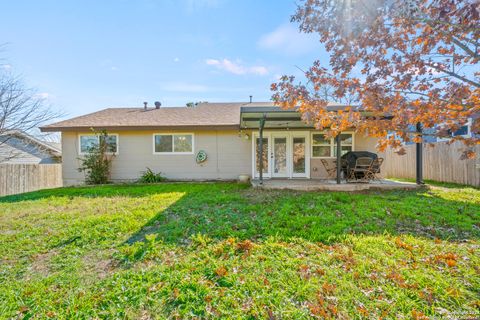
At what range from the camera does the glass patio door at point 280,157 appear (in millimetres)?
10242

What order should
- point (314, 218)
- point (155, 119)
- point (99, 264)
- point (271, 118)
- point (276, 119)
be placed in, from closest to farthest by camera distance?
point (99, 264), point (314, 218), point (271, 118), point (276, 119), point (155, 119)

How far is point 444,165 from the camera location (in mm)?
9812

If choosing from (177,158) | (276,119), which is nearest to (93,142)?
(177,158)

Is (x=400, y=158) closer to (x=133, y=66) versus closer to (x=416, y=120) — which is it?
(x=416, y=120)

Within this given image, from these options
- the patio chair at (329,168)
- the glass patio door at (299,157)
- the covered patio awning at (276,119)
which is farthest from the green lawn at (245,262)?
the glass patio door at (299,157)

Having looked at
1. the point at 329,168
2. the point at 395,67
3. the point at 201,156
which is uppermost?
the point at 395,67

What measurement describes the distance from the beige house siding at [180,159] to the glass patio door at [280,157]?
3.60 feet

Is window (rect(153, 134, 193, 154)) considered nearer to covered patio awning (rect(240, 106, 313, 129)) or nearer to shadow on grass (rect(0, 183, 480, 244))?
covered patio awning (rect(240, 106, 313, 129))

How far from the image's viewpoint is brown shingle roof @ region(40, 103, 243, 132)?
32.6 ft

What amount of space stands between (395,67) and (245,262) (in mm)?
2958

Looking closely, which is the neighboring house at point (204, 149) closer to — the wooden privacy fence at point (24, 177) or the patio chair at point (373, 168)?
the wooden privacy fence at point (24, 177)

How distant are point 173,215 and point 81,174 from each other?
25.4 ft

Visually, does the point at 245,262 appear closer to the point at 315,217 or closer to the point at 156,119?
the point at 315,217

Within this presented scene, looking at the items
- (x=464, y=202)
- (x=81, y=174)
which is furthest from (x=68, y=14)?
(x=464, y=202)
